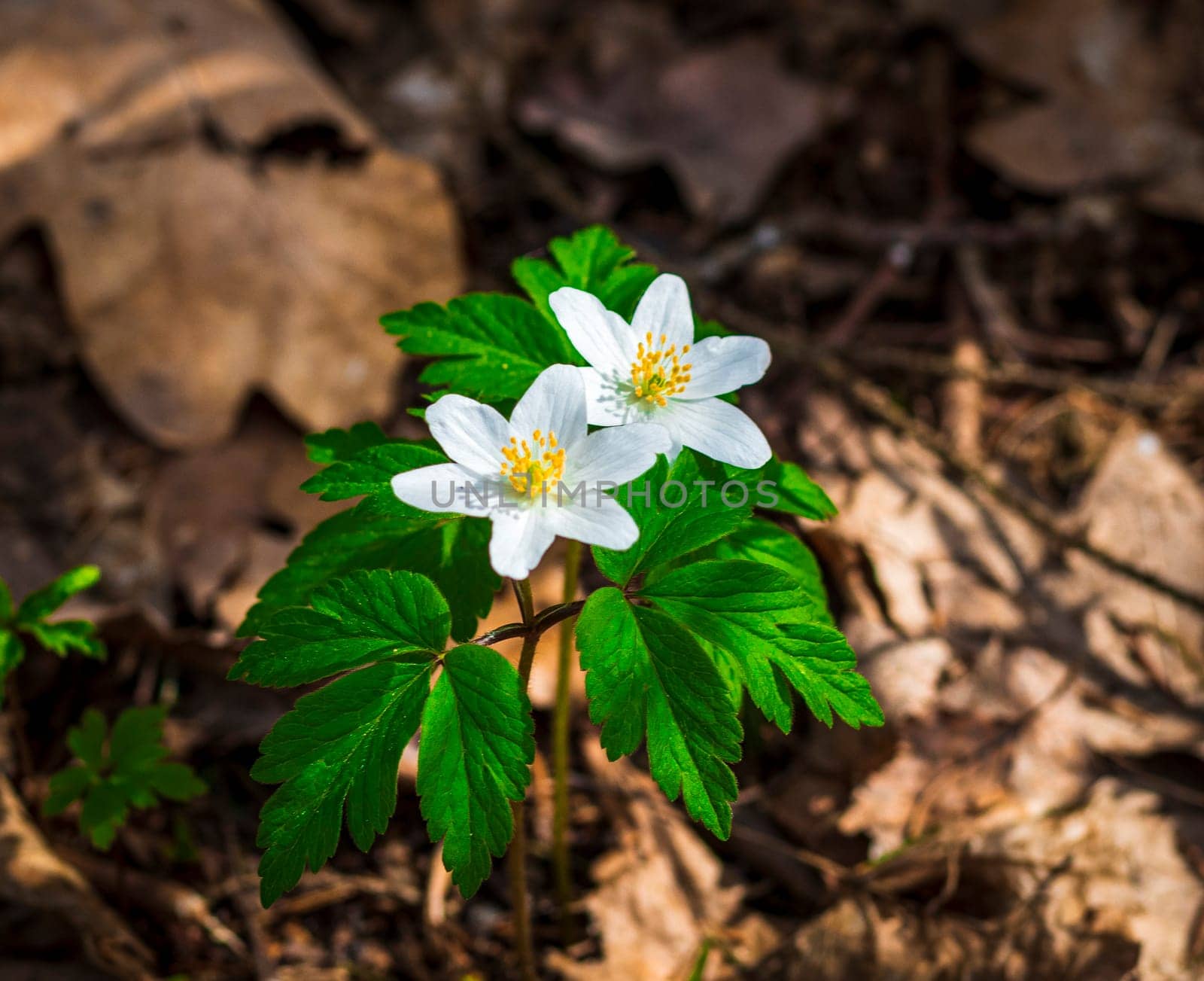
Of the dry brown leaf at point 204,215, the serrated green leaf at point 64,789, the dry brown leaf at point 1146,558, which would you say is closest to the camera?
the serrated green leaf at point 64,789

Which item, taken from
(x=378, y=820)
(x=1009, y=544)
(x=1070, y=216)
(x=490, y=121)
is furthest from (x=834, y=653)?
(x=490, y=121)

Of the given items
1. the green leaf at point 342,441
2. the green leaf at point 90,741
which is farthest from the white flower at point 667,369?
the green leaf at point 90,741

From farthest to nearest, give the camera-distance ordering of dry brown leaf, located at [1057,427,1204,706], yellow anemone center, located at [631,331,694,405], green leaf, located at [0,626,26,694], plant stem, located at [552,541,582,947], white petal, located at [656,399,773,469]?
dry brown leaf, located at [1057,427,1204,706], green leaf, located at [0,626,26,694], plant stem, located at [552,541,582,947], yellow anemone center, located at [631,331,694,405], white petal, located at [656,399,773,469]

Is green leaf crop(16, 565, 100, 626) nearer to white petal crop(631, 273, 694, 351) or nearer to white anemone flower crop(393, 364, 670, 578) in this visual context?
white anemone flower crop(393, 364, 670, 578)

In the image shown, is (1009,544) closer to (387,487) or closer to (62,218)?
(387,487)

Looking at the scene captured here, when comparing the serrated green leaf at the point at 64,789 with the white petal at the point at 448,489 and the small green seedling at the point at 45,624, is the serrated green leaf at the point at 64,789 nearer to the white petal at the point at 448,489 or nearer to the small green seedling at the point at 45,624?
A: the small green seedling at the point at 45,624

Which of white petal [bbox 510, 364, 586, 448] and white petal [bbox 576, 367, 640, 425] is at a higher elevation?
white petal [bbox 510, 364, 586, 448]

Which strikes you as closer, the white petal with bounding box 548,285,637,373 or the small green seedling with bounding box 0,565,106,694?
the white petal with bounding box 548,285,637,373

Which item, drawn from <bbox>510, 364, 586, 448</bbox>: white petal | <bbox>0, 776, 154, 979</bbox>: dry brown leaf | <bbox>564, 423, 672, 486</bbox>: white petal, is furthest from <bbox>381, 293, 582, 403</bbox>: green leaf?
<bbox>0, 776, 154, 979</bbox>: dry brown leaf
